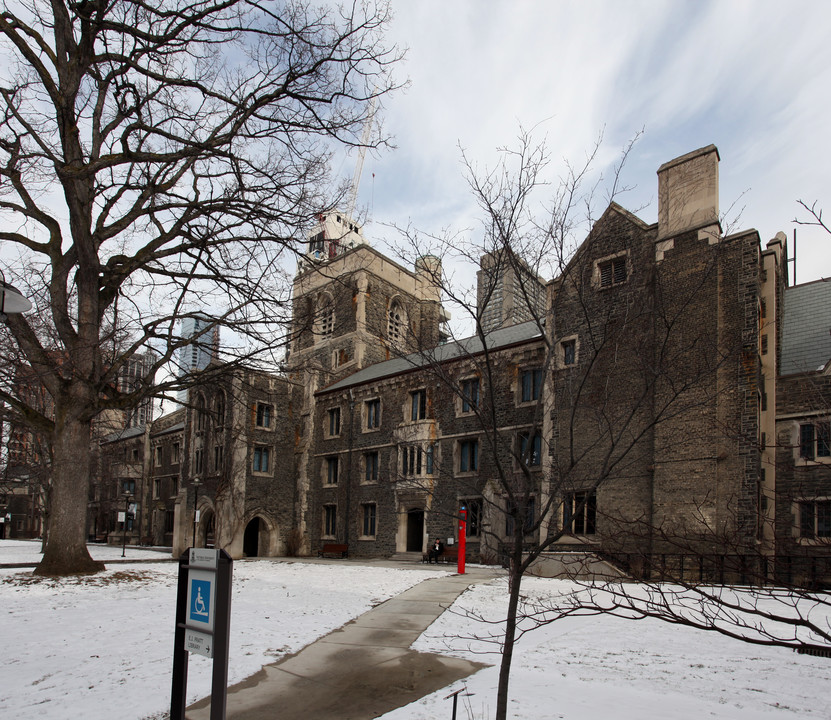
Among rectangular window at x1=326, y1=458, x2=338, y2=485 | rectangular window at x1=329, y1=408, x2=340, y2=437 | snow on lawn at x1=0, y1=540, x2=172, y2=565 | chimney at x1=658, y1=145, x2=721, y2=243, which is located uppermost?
chimney at x1=658, y1=145, x2=721, y2=243

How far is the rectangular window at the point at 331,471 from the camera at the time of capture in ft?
112

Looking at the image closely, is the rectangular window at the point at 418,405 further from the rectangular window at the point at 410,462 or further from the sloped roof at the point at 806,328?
the sloped roof at the point at 806,328

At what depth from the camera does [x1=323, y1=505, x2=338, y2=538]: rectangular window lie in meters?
33.3

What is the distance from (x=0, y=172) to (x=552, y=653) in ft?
49.9

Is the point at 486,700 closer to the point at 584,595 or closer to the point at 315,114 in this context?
the point at 584,595

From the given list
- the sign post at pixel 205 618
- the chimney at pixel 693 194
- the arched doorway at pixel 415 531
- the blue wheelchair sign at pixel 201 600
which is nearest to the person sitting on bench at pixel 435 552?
the arched doorway at pixel 415 531

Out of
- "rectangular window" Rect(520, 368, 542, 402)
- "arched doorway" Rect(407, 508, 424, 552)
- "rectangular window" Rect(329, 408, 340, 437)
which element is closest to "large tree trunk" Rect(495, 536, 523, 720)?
"rectangular window" Rect(520, 368, 542, 402)

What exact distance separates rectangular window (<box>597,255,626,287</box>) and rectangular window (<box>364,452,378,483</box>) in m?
14.8

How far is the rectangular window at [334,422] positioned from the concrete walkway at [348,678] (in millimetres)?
23969

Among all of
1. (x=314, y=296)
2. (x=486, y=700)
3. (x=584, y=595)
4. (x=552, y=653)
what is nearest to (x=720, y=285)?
(x=584, y=595)

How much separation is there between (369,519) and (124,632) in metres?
22.4

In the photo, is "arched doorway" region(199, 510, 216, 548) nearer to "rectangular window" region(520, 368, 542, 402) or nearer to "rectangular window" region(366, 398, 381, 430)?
"rectangular window" region(366, 398, 381, 430)

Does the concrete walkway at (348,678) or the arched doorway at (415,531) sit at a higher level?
the concrete walkway at (348,678)

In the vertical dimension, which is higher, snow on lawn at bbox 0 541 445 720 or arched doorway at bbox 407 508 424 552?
snow on lawn at bbox 0 541 445 720
